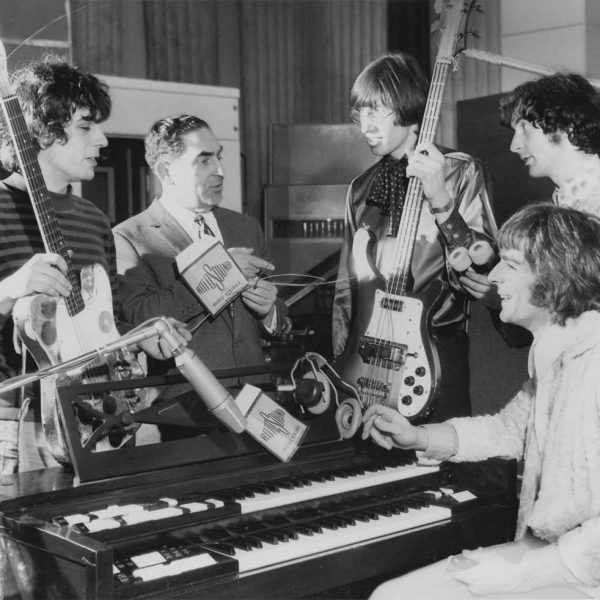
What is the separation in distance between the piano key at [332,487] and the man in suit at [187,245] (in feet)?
2.42

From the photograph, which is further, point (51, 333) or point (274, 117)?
point (274, 117)

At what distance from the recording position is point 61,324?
2359mm

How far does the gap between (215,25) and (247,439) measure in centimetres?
627

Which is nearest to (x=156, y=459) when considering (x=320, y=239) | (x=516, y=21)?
(x=320, y=239)

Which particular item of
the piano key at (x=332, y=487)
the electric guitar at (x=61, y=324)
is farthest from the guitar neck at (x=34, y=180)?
the piano key at (x=332, y=487)

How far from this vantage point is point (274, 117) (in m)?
8.30

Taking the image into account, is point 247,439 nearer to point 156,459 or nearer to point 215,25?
point 156,459

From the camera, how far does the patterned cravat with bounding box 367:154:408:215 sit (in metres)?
3.06

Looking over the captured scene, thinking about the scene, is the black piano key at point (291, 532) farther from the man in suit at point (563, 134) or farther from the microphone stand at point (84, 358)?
the man in suit at point (563, 134)

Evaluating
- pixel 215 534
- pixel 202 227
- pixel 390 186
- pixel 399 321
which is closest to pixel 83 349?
pixel 215 534

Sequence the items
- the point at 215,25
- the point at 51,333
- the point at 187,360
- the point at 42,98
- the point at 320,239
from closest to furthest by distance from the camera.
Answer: the point at 187,360
the point at 51,333
the point at 42,98
the point at 320,239
the point at 215,25

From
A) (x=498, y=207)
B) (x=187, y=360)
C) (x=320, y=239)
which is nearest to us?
(x=187, y=360)

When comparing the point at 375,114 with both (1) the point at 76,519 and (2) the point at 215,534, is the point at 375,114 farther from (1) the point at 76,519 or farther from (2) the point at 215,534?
(1) the point at 76,519

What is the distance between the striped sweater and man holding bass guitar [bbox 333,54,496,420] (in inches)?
33.8
